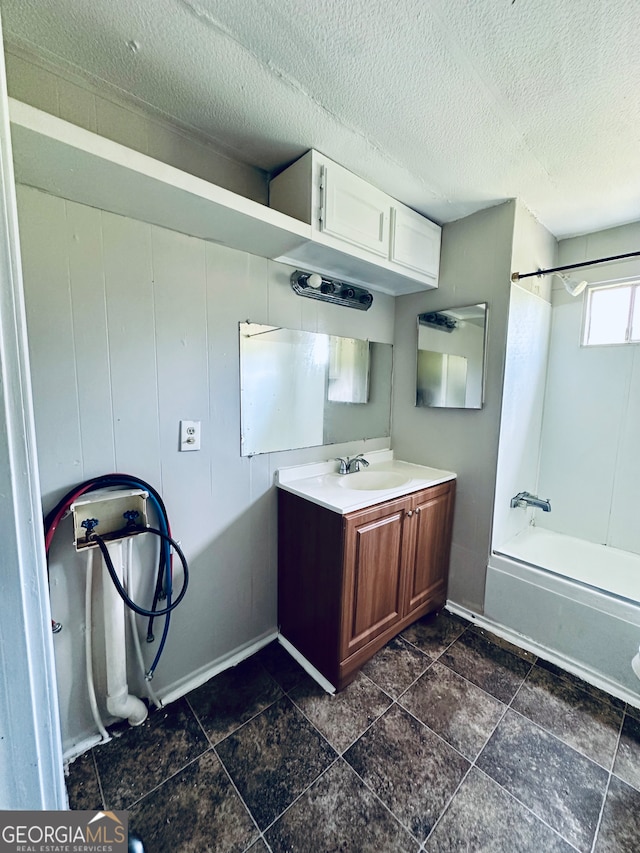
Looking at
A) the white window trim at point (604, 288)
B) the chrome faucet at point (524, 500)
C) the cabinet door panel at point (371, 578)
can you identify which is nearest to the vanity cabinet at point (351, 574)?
the cabinet door panel at point (371, 578)

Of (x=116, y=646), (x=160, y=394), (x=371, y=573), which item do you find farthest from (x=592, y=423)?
(x=116, y=646)

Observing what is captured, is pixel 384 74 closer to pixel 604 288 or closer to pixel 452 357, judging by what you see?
pixel 452 357

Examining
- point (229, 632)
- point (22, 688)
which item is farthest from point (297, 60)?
point (229, 632)

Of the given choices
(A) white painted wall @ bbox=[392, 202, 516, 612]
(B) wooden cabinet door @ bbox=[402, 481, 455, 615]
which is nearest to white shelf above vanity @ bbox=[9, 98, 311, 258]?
(A) white painted wall @ bbox=[392, 202, 516, 612]

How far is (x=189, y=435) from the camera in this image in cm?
146

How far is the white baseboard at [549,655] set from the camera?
1539 millimetres

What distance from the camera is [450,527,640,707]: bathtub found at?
1554 mm

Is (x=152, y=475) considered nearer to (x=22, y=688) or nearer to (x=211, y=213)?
(x=22, y=688)

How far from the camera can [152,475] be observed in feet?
4.54

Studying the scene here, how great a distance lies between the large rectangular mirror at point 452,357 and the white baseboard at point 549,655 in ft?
4.12

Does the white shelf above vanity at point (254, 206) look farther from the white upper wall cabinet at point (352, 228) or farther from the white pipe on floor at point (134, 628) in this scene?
the white pipe on floor at point (134, 628)

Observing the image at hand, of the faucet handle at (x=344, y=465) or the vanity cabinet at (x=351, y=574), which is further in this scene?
the faucet handle at (x=344, y=465)

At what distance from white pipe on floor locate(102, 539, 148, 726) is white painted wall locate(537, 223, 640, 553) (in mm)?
2613

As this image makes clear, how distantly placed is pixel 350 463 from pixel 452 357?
2.95ft
